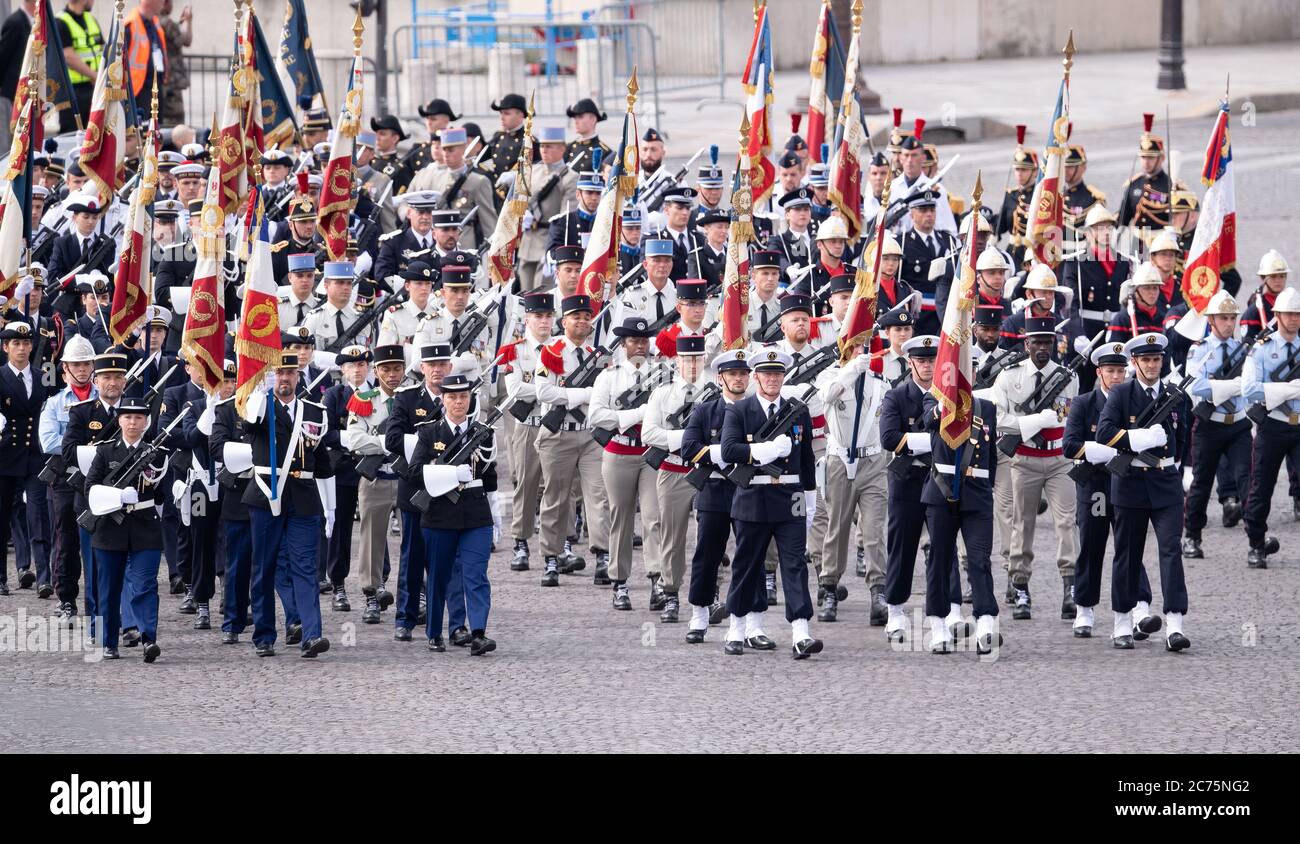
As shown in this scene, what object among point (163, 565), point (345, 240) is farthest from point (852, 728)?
point (345, 240)

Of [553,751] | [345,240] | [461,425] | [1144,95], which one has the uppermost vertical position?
[1144,95]

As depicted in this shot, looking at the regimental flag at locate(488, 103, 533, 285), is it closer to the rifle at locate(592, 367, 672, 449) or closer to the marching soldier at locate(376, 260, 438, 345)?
the marching soldier at locate(376, 260, 438, 345)

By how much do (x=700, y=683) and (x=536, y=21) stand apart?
62.4 ft

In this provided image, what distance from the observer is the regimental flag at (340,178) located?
18.4 meters

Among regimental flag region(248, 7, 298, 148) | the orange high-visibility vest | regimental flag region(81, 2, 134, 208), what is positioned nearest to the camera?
regimental flag region(81, 2, 134, 208)

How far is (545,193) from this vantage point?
20.7m

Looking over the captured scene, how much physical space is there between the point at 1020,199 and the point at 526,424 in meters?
6.39

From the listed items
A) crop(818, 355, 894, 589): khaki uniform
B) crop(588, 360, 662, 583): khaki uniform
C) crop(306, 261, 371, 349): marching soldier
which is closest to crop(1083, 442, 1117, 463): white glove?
crop(818, 355, 894, 589): khaki uniform

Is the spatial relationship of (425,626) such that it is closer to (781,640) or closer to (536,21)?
(781,640)

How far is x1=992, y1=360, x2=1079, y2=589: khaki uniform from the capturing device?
589 inches

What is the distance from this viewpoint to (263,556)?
45.8 ft

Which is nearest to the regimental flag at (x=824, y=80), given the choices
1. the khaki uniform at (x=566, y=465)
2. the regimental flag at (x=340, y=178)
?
the regimental flag at (x=340, y=178)

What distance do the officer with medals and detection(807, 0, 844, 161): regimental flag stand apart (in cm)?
667

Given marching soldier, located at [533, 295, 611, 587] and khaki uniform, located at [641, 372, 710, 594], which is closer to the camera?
khaki uniform, located at [641, 372, 710, 594]
